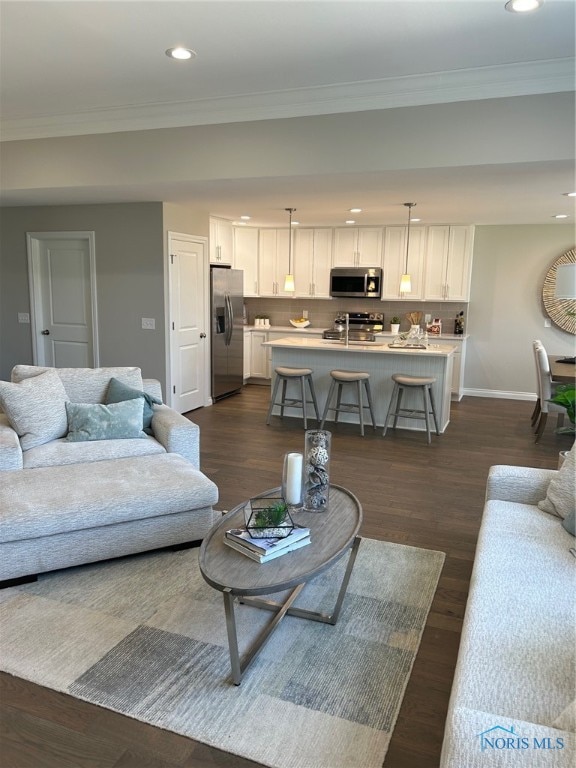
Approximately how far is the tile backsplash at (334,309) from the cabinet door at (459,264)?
244 mm

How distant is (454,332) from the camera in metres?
7.93

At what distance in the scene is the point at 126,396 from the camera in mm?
3840

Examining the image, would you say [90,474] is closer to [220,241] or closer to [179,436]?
[179,436]

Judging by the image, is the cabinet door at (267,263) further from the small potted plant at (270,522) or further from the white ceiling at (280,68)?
the small potted plant at (270,522)

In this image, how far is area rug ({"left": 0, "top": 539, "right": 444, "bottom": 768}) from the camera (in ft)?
6.29

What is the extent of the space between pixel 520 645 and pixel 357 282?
670 centimetres

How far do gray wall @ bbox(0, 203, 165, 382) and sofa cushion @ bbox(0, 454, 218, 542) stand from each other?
3096 millimetres

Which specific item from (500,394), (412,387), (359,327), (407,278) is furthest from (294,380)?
(500,394)

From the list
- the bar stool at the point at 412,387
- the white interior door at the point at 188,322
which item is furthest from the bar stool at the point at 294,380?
the white interior door at the point at 188,322

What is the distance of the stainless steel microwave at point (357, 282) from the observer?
26.1 feet

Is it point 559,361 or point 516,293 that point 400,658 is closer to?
point 559,361

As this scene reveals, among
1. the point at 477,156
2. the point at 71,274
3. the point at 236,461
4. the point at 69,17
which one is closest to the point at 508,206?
the point at 477,156

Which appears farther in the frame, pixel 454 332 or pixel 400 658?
pixel 454 332

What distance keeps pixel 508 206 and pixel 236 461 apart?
12.8 ft
